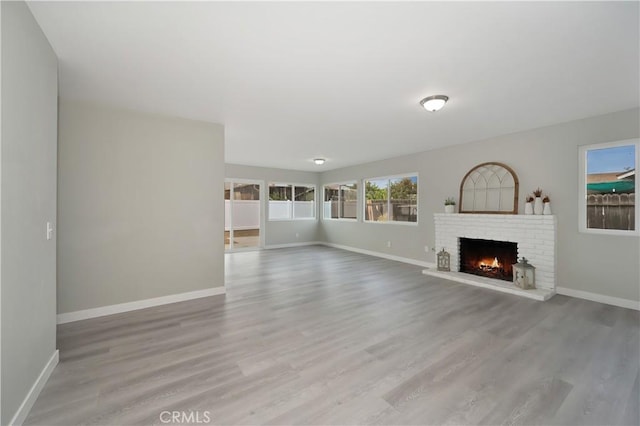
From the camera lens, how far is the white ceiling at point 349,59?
5.72ft

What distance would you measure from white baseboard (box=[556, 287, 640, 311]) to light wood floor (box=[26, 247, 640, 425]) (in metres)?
0.22

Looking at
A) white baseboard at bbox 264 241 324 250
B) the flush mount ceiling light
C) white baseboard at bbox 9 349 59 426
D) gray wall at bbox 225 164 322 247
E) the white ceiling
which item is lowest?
white baseboard at bbox 9 349 59 426

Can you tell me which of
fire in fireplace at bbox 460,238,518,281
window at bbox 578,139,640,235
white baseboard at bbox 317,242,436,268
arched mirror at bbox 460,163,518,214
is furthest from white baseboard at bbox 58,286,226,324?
window at bbox 578,139,640,235

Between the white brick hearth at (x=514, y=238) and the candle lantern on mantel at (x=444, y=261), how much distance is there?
10cm

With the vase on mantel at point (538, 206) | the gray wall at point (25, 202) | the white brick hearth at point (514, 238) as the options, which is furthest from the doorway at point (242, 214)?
the vase on mantel at point (538, 206)

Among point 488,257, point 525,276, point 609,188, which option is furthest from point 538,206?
point 488,257

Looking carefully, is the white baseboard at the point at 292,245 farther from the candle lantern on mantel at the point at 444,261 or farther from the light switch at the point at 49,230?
the light switch at the point at 49,230

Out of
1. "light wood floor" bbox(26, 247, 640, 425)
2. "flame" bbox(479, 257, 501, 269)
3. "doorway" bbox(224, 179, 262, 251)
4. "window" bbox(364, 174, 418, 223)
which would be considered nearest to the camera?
A: "light wood floor" bbox(26, 247, 640, 425)

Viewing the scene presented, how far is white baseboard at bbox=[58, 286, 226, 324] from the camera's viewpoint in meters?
2.99

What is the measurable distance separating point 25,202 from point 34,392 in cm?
123

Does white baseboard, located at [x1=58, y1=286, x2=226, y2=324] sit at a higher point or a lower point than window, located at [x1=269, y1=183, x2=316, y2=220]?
lower

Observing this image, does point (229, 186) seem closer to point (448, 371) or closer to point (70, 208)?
Answer: point (70, 208)

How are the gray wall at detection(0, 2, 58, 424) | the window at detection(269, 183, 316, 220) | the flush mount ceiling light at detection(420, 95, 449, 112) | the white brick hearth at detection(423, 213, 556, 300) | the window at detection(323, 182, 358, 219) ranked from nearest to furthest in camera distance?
the gray wall at detection(0, 2, 58, 424), the flush mount ceiling light at detection(420, 95, 449, 112), the white brick hearth at detection(423, 213, 556, 300), the window at detection(323, 182, 358, 219), the window at detection(269, 183, 316, 220)

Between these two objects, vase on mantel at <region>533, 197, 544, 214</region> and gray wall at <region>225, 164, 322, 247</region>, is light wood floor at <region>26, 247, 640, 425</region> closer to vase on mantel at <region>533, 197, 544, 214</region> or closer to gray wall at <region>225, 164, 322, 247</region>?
vase on mantel at <region>533, 197, 544, 214</region>
